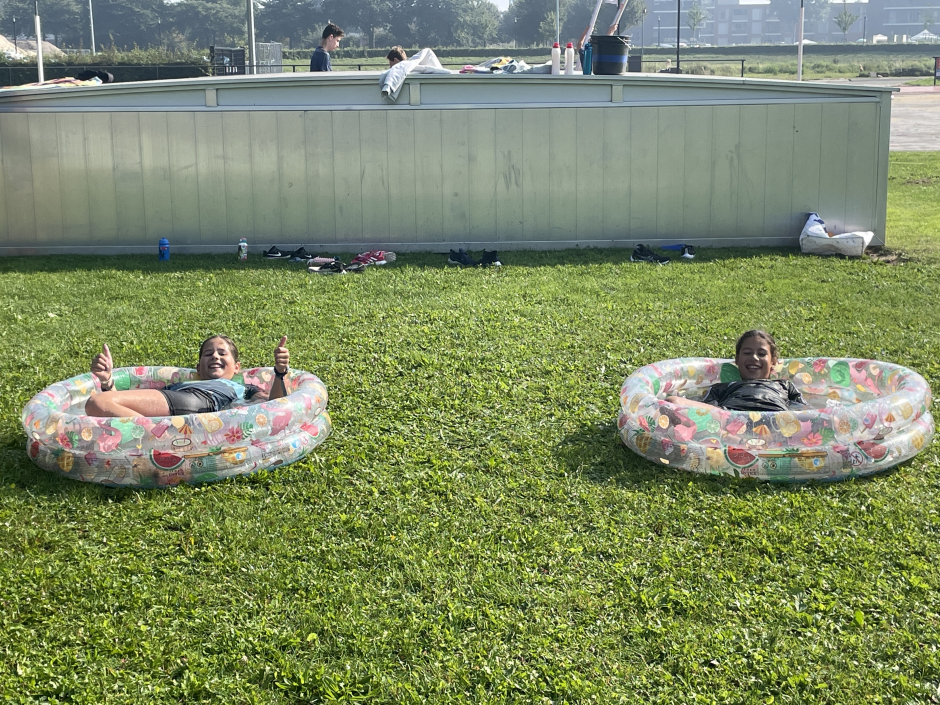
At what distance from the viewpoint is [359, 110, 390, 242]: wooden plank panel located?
12062 mm

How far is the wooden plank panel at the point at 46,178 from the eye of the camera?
11.9 m

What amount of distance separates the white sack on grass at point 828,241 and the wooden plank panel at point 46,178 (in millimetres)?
8890

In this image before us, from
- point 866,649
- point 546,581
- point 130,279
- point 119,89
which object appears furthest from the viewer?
point 119,89

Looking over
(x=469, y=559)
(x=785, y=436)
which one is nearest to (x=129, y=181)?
(x=469, y=559)

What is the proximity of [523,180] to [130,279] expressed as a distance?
4.73 metres

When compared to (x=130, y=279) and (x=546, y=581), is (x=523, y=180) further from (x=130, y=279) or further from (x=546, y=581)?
(x=546, y=581)

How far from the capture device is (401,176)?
12172mm

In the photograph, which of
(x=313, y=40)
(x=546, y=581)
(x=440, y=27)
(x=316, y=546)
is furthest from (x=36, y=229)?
(x=440, y=27)

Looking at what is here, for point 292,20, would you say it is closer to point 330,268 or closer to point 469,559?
point 330,268

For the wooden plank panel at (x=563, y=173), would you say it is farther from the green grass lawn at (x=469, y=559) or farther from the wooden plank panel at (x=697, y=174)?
the green grass lawn at (x=469, y=559)

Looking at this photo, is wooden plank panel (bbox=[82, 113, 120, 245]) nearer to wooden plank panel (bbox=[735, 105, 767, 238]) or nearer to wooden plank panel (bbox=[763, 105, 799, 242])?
wooden plank panel (bbox=[735, 105, 767, 238])

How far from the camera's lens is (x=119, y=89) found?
38.7 feet

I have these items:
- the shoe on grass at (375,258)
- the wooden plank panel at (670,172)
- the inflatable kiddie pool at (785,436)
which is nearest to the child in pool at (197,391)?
the inflatable kiddie pool at (785,436)

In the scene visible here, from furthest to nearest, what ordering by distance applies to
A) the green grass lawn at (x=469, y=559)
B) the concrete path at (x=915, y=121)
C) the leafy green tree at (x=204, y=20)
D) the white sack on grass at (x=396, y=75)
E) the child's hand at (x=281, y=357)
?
A: the leafy green tree at (x=204, y=20), the concrete path at (x=915, y=121), the white sack on grass at (x=396, y=75), the child's hand at (x=281, y=357), the green grass lawn at (x=469, y=559)
